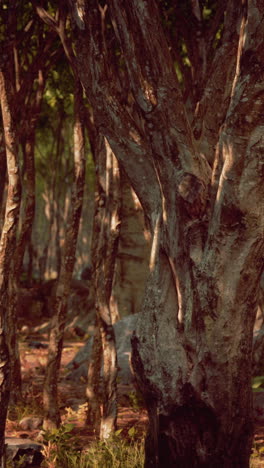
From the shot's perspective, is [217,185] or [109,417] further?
[109,417]

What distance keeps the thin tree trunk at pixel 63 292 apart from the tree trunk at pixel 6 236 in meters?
1.43

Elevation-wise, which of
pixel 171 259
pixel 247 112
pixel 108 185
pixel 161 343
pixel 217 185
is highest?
pixel 108 185

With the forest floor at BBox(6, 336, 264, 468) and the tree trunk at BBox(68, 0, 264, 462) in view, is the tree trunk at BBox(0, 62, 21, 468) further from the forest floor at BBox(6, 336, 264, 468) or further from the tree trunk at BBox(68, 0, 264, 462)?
the forest floor at BBox(6, 336, 264, 468)

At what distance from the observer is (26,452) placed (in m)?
6.72

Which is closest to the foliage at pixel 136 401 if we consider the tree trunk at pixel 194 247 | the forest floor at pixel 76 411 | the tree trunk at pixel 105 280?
the forest floor at pixel 76 411

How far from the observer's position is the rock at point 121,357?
11.1 meters

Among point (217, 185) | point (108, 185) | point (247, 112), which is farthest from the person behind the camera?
point (108, 185)

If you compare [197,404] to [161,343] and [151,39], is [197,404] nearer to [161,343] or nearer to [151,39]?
[161,343]

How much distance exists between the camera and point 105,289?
25.2 ft

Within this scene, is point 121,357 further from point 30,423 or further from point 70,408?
point 70,408

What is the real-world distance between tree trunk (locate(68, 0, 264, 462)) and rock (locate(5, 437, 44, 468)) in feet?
6.15

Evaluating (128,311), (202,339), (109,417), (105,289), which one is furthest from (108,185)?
(128,311)

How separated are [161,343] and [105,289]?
251cm

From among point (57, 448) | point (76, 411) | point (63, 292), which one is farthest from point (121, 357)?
point (57, 448)
